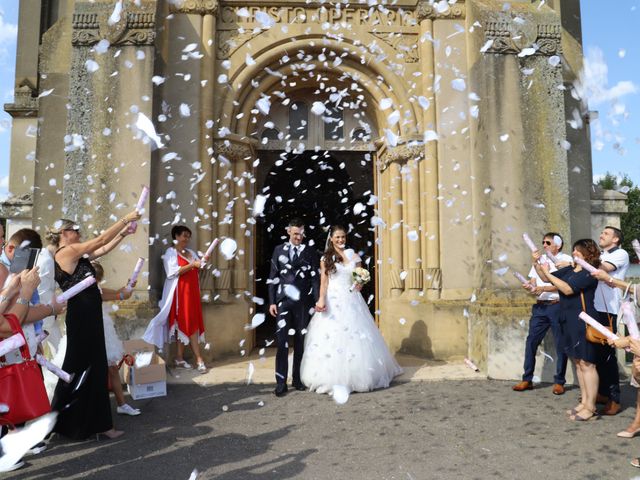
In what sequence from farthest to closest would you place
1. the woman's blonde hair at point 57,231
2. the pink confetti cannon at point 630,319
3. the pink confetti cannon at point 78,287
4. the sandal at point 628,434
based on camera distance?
the woman's blonde hair at point 57,231 → the sandal at point 628,434 → the pink confetti cannon at point 630,319 → the pink confetti cannon at point 78,287

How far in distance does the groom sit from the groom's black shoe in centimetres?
25

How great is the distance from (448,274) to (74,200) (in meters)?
5.43

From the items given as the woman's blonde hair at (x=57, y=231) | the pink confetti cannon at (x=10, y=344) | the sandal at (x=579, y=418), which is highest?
the woman's blonde hair at (x=57, y=231)

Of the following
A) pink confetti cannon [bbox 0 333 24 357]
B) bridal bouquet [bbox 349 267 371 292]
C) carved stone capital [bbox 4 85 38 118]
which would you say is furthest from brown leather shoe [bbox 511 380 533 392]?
carved stone capital [bbox 4 85 38 118]

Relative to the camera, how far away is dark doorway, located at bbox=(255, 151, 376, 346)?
10.7 metres

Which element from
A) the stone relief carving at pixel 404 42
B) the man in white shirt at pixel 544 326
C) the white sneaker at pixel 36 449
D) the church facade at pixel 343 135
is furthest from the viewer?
the stone relief carving at pixel 404 42

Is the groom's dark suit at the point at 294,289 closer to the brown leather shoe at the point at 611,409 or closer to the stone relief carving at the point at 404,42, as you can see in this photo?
the brown leather shoe at the point at 611,409

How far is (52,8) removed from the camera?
415 inches

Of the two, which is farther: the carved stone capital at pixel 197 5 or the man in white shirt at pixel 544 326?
the carved stone capital at pixel 197 5

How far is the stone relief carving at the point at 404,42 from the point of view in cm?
818

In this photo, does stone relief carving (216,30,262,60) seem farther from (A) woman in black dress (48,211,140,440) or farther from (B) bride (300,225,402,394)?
(A) woman in black dress (48,211,140,440)

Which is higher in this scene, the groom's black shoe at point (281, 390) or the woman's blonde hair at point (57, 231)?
the woman's blonde hair at point (57, 231)

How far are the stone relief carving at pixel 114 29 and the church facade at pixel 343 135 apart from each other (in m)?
0.02

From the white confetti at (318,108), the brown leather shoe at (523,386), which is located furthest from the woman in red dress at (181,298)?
the brown leather shoe at (523,386)
